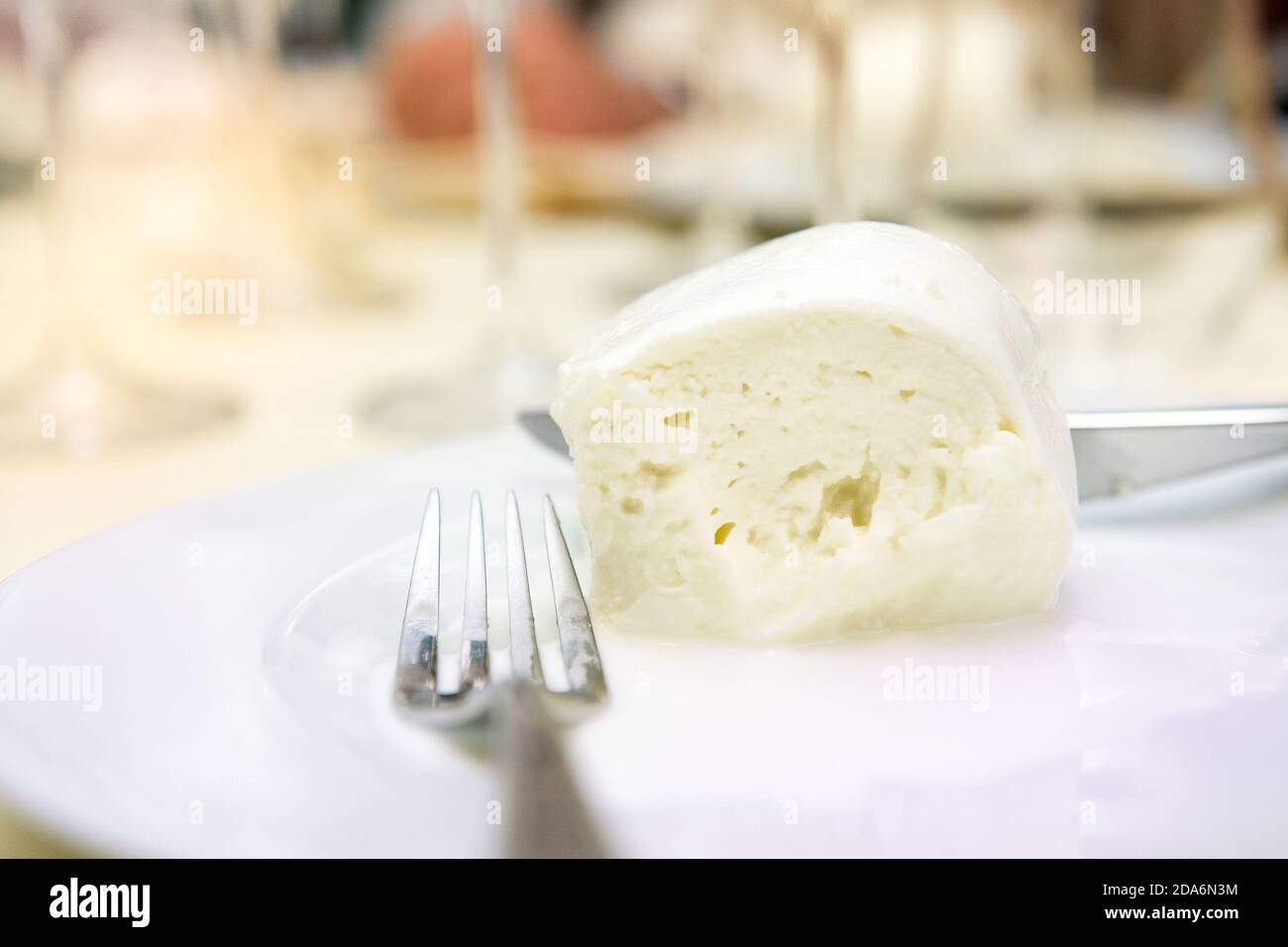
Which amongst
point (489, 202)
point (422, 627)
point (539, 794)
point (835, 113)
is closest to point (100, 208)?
point (489, 202)

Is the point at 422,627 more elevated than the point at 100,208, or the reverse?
the point at 100,208

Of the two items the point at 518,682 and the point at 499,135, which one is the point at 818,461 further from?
the point at 499,135

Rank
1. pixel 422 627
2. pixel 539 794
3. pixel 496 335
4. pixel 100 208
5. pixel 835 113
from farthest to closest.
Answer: pixel 100 208 < pixel 496 335 < pixel 835 113 < pixel 422 627 < pixel 539 794

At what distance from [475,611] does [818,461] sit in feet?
0.52

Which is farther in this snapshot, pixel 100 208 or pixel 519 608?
pixel 100 208

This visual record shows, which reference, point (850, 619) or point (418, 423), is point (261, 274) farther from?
point (850, 619)

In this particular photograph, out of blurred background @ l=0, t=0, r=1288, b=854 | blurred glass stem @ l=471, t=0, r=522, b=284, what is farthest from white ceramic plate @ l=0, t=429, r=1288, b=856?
blurred glass stem @ l=471, t=0, r=522, b=284

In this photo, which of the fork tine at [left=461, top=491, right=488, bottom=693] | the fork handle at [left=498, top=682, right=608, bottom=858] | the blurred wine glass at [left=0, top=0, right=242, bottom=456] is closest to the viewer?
the fork handle at [left=498, top=682, right=608, bottom=858]

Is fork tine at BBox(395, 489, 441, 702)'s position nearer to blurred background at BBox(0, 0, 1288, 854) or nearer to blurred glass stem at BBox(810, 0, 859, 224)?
blurred background at BBox(0, 0, 1288, 854)

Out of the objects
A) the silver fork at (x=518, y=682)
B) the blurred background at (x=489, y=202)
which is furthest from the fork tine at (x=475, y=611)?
the blurred background at (x=489, y=202)

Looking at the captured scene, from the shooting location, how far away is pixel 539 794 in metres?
0.38

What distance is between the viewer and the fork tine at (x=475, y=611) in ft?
1.51

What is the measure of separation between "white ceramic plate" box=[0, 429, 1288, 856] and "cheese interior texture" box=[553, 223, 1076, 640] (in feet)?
0.07

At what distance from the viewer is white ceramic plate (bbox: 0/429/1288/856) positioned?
38 cm
